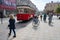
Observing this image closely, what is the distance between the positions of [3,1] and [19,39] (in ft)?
171

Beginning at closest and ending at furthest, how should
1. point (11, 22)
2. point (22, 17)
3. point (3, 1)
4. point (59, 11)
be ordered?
point (11, 22) < point (22, 17) < point (3, 1) < point (59, 11)

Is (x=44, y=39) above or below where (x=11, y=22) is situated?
below

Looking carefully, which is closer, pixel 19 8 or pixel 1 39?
pixel 1 39

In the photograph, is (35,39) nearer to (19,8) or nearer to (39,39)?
(39,39)

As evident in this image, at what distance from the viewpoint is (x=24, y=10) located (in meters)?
33.8

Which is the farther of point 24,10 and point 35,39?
point 24,10

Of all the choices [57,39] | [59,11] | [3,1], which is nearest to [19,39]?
[57,39]

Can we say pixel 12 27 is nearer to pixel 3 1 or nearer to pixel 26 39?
pixel 26 39

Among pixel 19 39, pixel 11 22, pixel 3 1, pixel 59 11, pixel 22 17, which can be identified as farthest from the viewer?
pixel 59 11

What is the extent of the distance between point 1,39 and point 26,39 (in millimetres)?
1624

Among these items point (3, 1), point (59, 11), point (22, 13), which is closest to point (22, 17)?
point (22, 13)

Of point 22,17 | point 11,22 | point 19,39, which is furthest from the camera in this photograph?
point 22,17

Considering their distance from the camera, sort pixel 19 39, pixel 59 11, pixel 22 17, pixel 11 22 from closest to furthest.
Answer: pixel 19 39 < pixel 11 22 < pixel 22 17 < pixel 59 11

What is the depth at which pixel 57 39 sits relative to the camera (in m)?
13.0
